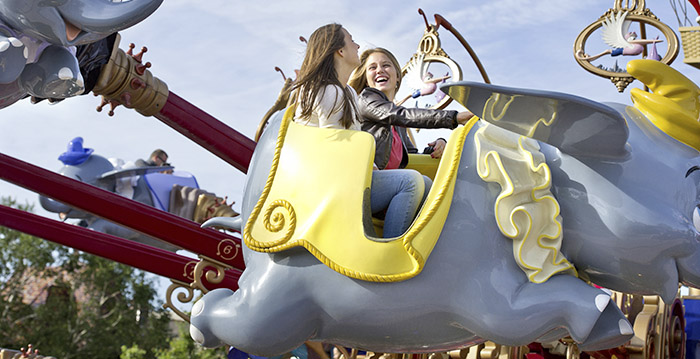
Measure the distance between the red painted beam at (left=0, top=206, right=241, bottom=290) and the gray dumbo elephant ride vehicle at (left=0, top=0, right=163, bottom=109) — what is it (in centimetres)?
Result: 118

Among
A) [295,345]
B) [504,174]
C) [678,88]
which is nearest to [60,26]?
[295,345]

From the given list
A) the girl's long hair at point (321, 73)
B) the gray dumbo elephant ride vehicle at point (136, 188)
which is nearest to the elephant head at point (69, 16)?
the girl's long hair at point (321, 73)

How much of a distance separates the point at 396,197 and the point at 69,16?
3.00ft

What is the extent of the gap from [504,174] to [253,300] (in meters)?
0.60

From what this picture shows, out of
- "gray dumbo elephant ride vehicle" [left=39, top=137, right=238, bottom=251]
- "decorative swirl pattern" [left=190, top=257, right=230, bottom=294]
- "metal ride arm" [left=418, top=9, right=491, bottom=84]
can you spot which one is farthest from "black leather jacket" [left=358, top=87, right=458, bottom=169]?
"gray dumbo elephant ride vehicle" [left=39, top=137, right=238, bottom=251]

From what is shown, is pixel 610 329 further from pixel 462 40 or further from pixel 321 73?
pixel 462 40

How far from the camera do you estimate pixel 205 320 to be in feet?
5.82

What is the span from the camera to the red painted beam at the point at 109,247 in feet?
10.2

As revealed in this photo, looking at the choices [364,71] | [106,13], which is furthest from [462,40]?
[106,13]

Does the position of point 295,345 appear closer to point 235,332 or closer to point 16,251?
point 235,332

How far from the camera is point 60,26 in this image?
1913 millimetres

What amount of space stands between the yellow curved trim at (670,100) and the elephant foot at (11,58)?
4.64 ft

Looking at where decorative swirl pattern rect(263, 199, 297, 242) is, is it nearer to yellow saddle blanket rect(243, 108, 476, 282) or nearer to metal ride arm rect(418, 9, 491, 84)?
yellow saddle blanket rect(243, 108, 476, 282)

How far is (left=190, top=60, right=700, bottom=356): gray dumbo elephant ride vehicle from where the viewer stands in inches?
63.9
